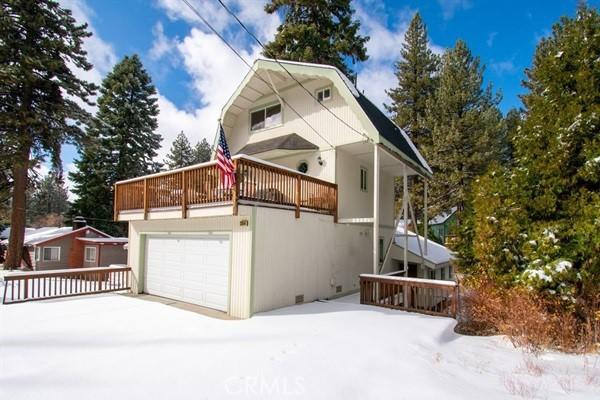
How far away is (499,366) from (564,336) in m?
1.77

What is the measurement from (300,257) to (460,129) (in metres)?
17.0

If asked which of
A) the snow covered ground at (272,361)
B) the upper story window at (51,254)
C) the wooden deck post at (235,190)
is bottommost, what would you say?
the upper story window at (51,254)

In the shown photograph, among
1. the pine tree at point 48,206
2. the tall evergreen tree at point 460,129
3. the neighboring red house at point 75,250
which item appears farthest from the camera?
the pine tree at point 48,206

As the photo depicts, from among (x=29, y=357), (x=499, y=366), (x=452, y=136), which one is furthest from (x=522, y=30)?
(x=29, y=357)

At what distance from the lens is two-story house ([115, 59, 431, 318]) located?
23.9ft

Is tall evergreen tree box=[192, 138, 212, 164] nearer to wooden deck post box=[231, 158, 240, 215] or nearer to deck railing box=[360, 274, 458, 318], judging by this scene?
wooden deck post box=[231, 158, 240, 215]

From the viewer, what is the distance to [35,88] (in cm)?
1777

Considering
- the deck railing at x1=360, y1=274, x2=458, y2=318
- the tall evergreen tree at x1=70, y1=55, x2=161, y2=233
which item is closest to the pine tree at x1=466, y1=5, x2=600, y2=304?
the deck railing at x1=360, y1=274, x2=458, y2=318

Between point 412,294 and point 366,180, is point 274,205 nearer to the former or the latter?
point 412,294

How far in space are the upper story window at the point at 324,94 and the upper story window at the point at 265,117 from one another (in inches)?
72.2

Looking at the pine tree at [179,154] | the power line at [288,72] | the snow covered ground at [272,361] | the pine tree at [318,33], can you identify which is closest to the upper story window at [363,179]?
the power line at [288,72]

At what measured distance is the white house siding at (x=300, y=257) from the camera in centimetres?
729

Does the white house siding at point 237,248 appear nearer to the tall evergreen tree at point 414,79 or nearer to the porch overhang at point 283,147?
the porch overhang at point 283,147

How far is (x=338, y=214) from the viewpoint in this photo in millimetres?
10195
